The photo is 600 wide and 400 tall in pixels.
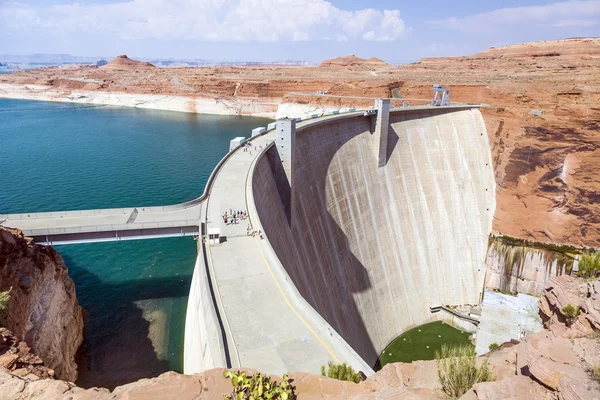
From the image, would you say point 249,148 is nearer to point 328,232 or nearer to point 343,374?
point 328,232

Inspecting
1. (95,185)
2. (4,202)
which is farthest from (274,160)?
(4,202)

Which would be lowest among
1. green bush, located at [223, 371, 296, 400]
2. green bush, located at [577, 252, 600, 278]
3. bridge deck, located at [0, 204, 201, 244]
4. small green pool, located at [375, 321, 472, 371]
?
small green pool, located at [375, 321, 472, 371]

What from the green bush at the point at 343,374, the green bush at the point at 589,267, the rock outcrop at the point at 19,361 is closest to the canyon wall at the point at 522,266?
the green bush at the point at 589,267

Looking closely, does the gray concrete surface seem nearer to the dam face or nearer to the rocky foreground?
the dam face

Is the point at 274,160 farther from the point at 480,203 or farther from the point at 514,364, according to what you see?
the point at 480,203

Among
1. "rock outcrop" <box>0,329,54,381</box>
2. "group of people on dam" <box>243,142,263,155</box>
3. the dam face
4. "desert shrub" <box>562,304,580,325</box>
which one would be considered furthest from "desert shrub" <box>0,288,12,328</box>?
"group of people on dam" <box>243,142,263,155</box>

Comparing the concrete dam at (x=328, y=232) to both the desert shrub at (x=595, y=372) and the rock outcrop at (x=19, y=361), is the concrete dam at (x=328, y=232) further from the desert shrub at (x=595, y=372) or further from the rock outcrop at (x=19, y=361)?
the desert shrub at (x=595, y=372)
